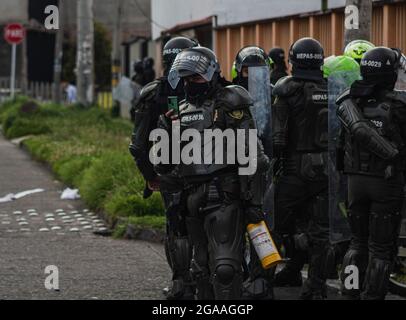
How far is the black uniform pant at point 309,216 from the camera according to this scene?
9.38 meters

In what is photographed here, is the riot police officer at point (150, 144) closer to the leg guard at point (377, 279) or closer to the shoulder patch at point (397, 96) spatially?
the leg guard at point (377, 279)

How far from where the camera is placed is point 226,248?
802 centimetres

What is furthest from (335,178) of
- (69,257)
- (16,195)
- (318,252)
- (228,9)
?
(228,9)

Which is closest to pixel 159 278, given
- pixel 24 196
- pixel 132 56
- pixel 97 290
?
pixel 97 290

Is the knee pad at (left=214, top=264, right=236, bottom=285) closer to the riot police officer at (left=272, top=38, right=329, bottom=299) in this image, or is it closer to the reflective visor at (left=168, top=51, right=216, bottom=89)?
the reflective visor at (left=168, top=51, right=216, bottom=89)

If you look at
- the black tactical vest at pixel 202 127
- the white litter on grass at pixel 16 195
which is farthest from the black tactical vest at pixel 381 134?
the white litter on grass at pixel 16 195

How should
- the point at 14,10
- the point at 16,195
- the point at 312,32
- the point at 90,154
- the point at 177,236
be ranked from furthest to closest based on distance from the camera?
the point at 14,10 → the point at 90,154 → the point at 312,32 → the point at 16,195 → the point at 177,236

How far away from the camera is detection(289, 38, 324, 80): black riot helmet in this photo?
948 centimetres

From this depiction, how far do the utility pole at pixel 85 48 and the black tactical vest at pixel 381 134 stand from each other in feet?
71.1

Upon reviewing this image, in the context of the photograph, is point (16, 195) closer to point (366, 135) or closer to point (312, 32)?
point (312, 32)

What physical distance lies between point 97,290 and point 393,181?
262 centimetres

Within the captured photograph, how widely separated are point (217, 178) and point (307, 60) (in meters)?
1.77
